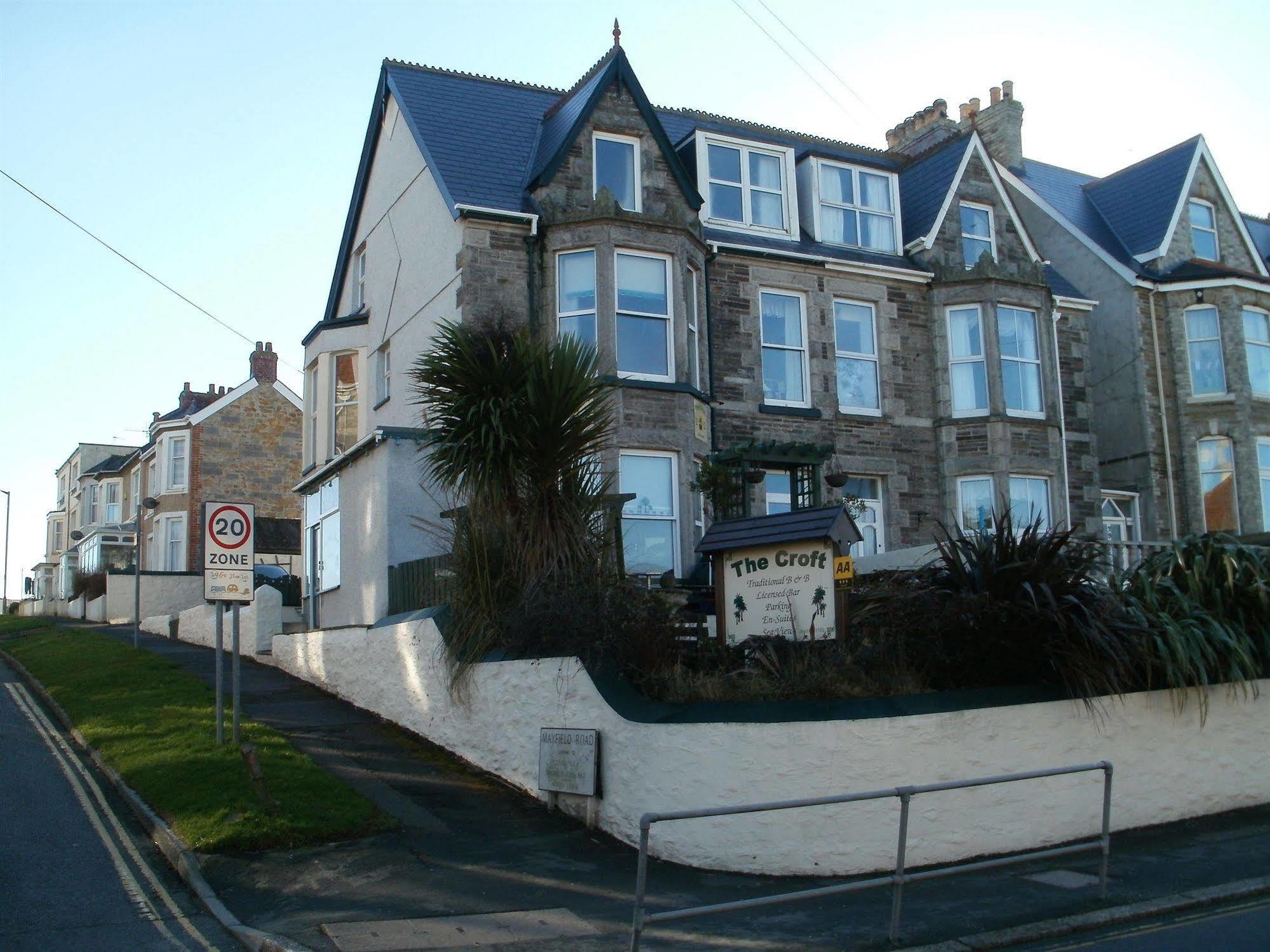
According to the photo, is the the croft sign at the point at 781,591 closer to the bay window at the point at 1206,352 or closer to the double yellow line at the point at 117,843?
the double yellow line at the point at 117,843

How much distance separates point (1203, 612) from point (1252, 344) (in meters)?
15.1

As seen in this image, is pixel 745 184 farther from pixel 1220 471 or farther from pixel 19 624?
pixel 19 624

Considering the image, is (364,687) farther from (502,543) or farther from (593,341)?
(593,341)

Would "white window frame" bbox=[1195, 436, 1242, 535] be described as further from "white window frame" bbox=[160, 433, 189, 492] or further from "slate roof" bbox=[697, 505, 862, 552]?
"white window frame" bbox=[160, 433, 189, 492]

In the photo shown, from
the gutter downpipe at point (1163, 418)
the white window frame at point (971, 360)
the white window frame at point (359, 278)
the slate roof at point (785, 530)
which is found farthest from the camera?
the gutter downpipe at point (1163, 418)

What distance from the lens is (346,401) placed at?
23.8 meters

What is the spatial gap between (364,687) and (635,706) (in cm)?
674

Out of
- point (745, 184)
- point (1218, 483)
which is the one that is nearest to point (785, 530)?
point (745, 184)

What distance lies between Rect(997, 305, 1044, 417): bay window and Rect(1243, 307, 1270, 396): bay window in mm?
5466

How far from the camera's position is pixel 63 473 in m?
72.6

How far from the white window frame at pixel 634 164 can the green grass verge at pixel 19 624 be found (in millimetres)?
21890

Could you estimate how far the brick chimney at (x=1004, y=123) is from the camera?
2945cm

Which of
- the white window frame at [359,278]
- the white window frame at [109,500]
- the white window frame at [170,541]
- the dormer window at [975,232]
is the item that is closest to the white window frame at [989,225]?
the dormer window at [975,232]

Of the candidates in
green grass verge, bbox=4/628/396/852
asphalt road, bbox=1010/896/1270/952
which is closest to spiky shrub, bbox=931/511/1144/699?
asphalt road, bbox=1010/896/1270/952
